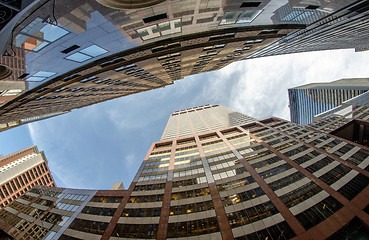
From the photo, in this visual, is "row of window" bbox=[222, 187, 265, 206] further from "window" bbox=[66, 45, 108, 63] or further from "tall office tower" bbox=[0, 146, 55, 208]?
"tall office tower" bbox=[0, 146, 55, 208]

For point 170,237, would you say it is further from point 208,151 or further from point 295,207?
point 208,151

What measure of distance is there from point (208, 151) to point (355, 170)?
30651 mm

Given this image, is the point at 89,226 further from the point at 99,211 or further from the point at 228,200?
the point at 228,200

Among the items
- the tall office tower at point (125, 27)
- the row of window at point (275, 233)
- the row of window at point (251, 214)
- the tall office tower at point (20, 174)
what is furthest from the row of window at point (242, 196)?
the tall office tower at point (20, 174)

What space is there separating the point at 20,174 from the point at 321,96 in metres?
241

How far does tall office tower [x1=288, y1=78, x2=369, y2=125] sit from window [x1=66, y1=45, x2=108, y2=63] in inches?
5743

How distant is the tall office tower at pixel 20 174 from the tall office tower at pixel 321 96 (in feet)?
733

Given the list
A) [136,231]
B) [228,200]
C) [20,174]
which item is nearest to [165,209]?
[136,231]

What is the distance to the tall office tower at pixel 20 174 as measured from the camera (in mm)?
74594

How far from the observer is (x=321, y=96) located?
414ft

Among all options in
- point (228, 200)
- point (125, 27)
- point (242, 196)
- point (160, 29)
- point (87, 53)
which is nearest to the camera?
point (125, 27)

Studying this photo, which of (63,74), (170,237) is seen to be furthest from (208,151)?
(63,74)

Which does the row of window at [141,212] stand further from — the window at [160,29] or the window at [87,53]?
the window at [160,29]

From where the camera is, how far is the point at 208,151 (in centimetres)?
4256
